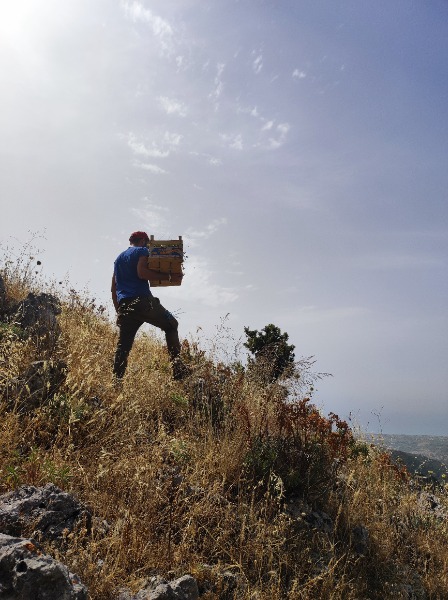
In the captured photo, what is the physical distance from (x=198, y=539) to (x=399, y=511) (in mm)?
3471

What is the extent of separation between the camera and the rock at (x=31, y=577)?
2.14 m

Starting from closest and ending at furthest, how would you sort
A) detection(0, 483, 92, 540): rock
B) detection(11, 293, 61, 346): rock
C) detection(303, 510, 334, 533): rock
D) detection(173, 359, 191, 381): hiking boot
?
detection(0, 483, 92, 540): rock
detection(303, 510, 334, 533): rock
detection(11, 293, 61, 346): rock
detection(173, 359, 191, 381): hiking boot

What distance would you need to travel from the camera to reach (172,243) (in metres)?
6.64

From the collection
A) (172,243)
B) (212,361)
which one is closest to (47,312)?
(172,243)

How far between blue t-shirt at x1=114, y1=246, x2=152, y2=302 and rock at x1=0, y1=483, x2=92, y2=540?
3799mm

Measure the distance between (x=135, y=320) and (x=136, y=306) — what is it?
0.25 metres

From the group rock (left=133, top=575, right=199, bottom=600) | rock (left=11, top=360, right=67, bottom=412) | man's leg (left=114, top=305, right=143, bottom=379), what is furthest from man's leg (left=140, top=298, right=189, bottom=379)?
rock (left=133, top=575, right=199, bottom=600)

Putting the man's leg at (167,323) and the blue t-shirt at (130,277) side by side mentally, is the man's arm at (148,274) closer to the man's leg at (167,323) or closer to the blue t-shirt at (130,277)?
the blue t-shirt at (130,277)

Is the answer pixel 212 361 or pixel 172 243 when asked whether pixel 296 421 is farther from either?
pixel 172 243

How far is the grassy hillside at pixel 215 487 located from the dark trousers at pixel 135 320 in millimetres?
326

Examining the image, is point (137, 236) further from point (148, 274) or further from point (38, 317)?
point (38, 317)

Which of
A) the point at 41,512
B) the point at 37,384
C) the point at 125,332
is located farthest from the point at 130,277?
the point at 41,512

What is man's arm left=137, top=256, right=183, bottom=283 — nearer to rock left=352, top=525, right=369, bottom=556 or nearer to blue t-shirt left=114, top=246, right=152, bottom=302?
blue t-shirt left=114, top=246, right=152, bottom=302

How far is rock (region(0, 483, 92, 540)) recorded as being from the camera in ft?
9.47
